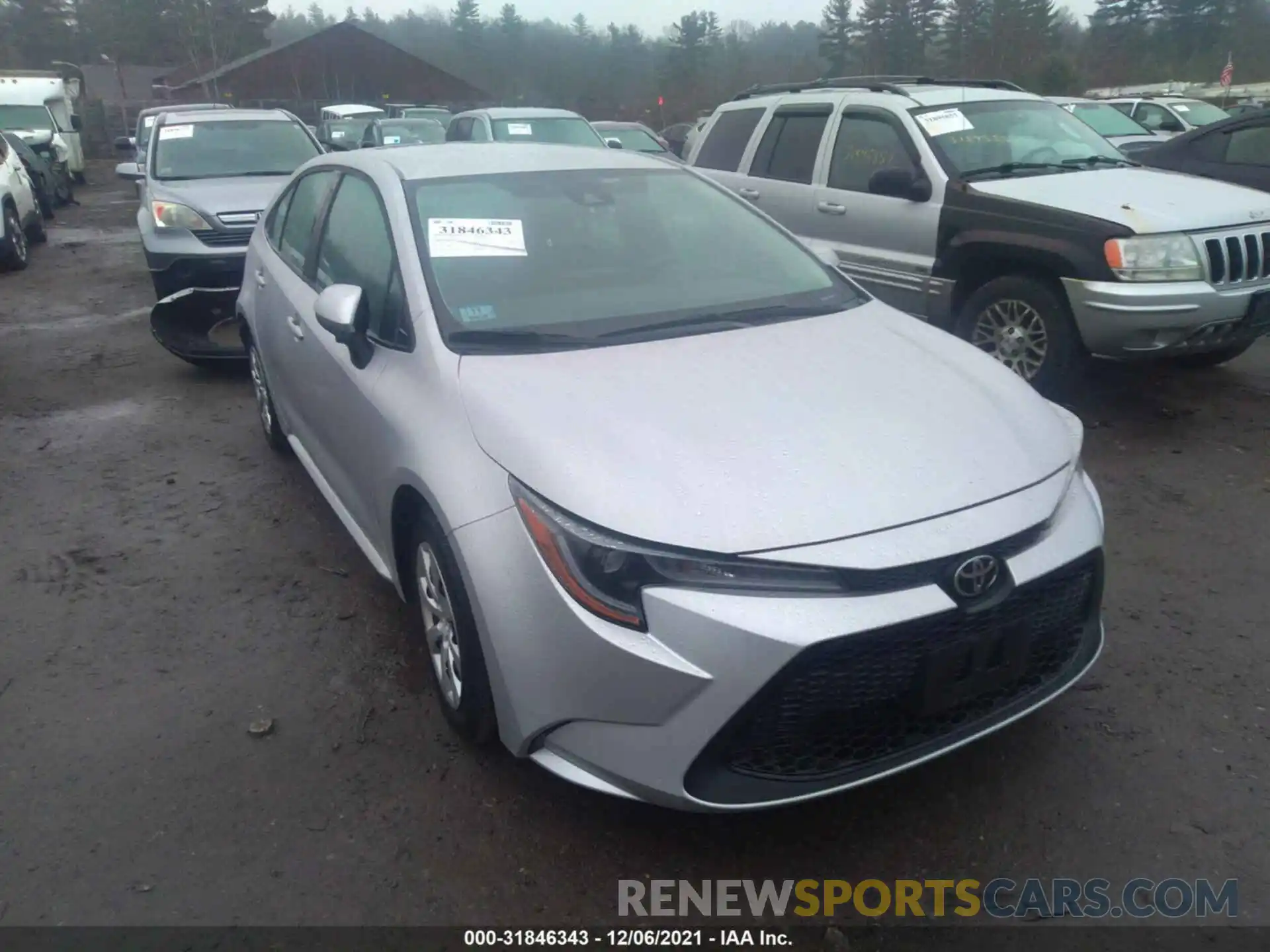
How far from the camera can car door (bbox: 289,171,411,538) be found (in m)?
3.27

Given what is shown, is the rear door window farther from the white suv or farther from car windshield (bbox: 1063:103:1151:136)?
the white suv

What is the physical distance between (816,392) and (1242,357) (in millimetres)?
5556

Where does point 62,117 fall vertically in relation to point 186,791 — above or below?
above

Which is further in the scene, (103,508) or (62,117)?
(62,117)

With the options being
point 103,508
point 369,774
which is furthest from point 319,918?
point 103,508

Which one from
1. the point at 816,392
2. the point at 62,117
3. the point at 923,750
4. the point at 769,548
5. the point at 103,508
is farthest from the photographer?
the point at 62,117

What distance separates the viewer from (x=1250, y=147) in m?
8.34

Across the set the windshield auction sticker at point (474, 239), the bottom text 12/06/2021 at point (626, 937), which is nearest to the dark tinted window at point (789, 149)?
the windshield auction sticker at point (474, 239)

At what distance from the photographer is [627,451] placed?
2.49 m

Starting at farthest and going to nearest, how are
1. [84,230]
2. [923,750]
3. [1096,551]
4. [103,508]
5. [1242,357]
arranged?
[84,230]
[1242,357]
[103,508]
[1096,551]
[923,750]

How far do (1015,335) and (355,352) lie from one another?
3909 millimetres

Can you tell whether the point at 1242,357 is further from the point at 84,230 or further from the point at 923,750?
the point at 84,230

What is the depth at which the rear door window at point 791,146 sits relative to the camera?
22.4ft

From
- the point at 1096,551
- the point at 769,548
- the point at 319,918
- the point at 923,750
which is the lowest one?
the point at 319,918
